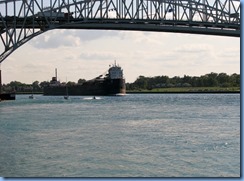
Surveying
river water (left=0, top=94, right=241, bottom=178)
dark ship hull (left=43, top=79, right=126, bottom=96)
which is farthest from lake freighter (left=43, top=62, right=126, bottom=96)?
river water (left=0, top=94, right=241, bottom=178)

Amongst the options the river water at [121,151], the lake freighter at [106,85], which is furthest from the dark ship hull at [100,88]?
the river water at [121,151]

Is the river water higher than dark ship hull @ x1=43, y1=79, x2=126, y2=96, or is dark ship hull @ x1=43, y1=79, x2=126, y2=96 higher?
dark ship hull @ x1=43, y1=79, x2=126, y2=96

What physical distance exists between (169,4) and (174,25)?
464cm

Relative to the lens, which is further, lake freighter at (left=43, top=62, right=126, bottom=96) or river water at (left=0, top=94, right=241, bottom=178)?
lake freighter at (left=43, top=62, right=126, bottom=96)

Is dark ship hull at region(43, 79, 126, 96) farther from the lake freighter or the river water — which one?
the river water

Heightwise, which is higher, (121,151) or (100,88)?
(100,88)

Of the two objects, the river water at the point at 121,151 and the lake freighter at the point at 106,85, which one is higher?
the lake freighter at the point at 106,85

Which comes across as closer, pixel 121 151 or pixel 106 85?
pixel 121 151

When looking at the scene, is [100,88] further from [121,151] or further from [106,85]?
[121,151]

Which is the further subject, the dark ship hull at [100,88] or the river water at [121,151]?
the dark ship hull at [100,88]

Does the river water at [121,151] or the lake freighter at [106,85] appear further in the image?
the lake freighter at [106,85]

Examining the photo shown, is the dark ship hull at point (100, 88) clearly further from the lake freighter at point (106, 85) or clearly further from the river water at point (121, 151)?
the river water at point (121, 151)

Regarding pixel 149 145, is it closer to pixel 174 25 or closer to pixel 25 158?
pixel 25 158

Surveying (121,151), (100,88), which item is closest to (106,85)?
(100,88)
